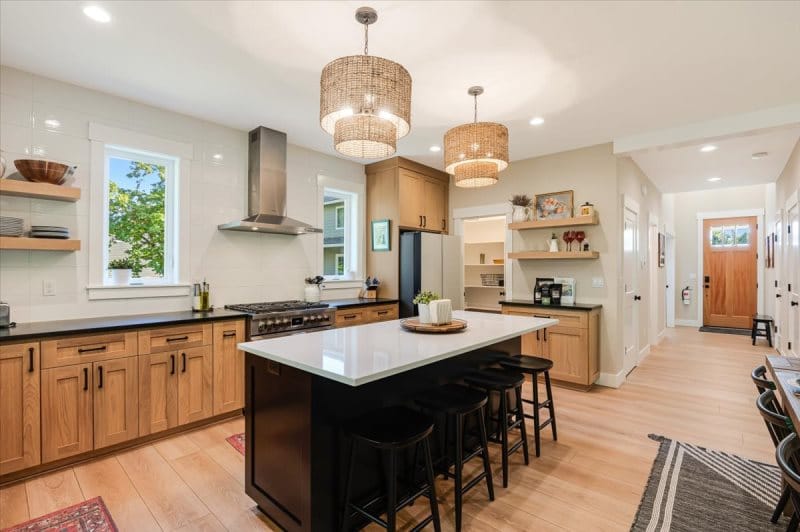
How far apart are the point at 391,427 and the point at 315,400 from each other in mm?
372

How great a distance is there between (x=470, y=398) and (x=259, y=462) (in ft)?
3.93

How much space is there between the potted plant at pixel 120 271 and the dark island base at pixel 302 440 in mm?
1928

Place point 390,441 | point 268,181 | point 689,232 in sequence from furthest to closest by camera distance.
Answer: point 689,232
point 268,181
point 390,441

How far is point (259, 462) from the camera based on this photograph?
213 centimetres

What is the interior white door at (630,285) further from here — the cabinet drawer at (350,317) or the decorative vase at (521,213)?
the cabinet drawer at (350,317)

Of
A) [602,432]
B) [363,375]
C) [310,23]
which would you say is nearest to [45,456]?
[363,375]

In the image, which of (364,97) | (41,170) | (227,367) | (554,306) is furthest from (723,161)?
(41,170)

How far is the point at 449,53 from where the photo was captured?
8.59 feet

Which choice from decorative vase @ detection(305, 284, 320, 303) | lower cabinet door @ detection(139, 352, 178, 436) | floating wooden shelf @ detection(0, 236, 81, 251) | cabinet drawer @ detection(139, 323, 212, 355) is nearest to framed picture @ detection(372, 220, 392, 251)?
decorative vase @ detection(305, 284, 320, 303)

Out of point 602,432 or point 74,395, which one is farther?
point 602,432

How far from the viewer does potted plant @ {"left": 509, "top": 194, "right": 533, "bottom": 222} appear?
16.1 feet

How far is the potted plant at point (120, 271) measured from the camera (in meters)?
3.30

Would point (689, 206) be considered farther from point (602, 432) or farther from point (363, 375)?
point (363, 375)

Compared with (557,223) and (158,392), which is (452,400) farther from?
(557,223)
